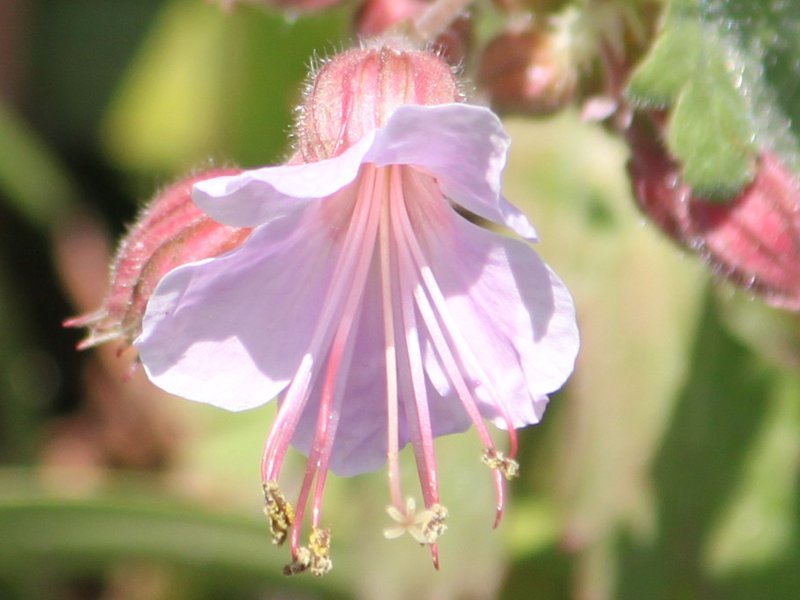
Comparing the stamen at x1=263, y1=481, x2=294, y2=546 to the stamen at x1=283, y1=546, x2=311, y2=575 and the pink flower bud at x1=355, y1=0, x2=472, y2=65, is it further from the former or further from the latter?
the pink flower bud at x1=355, y1=0, x2=472, y2=65

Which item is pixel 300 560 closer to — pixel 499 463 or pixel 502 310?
Result: pixel 499 463

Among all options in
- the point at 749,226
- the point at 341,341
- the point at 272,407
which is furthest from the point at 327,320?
the point at 272,407

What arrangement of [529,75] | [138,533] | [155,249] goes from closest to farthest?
[155,249] < [529,75] < [138,533]

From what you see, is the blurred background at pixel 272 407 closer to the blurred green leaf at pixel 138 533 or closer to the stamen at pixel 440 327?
the blurred green leaf at pixel 138 533

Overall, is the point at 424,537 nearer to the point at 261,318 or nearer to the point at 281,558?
the point at 261,318

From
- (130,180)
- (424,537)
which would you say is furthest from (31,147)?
(424,537)

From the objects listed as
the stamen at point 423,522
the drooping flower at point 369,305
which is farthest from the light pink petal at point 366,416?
the stamen at point 423,522
